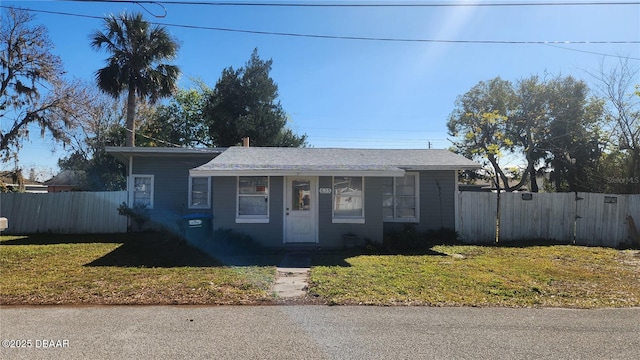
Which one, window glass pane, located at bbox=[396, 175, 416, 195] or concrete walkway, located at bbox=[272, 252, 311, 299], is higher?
window glass pane, located at bbox=[396, 175, 416, 195]

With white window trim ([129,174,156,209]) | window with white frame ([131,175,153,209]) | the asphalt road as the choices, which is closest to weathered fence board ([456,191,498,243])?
the asphalt road

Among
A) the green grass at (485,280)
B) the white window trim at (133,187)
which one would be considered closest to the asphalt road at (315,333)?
the green grass at (485,280)

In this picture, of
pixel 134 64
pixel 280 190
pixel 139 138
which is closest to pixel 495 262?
pixel 280 190

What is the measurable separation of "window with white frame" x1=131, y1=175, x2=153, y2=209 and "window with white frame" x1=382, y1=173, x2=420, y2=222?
351 inches

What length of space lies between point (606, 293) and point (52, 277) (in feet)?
33.2

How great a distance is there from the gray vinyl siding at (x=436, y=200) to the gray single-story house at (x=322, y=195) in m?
0.03

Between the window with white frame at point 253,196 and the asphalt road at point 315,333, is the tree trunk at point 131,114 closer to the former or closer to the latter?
the window with white frame at point 253,196

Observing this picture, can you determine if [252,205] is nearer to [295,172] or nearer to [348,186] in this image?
[295,172]

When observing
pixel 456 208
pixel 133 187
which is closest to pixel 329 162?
pixel 456 208

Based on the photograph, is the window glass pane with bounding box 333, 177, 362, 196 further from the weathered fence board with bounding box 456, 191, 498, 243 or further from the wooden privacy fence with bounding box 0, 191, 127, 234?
the wooden privacy fence with bounding box 0, 191, 127, 234

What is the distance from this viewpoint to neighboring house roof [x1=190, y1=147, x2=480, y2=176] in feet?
35.2

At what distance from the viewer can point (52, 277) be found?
731cm

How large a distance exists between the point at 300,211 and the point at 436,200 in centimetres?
515

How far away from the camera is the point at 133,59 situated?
19078 millimetres
